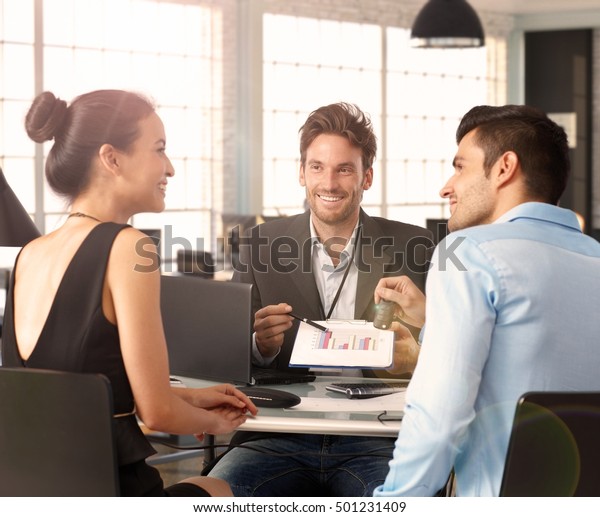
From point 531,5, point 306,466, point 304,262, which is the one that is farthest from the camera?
point 531,5

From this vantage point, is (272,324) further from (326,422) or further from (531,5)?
(531,5)

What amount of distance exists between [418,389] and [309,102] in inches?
329

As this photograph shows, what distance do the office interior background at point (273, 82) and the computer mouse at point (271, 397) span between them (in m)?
4.52

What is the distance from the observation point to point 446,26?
723 centimetres

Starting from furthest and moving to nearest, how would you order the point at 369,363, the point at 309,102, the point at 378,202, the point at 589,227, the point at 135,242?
the point at 589,227 < the point at 378,202 < the point at 309,102 < the point at 369,363 < the point at 135,242

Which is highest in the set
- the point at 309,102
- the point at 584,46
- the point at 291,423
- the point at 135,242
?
the point at 584,46

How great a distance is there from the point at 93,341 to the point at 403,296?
1.05 meters

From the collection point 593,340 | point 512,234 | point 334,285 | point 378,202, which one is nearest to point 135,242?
point 512,234

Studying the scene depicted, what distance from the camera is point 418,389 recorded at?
1692 mm

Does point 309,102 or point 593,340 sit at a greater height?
point 309,102

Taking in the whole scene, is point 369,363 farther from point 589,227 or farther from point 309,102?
point 589,227

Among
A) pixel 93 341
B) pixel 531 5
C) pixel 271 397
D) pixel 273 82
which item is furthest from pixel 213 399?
pixel 531 5

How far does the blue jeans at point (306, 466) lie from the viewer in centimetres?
248

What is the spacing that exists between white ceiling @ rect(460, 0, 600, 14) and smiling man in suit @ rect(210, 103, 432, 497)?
8.34 metres
